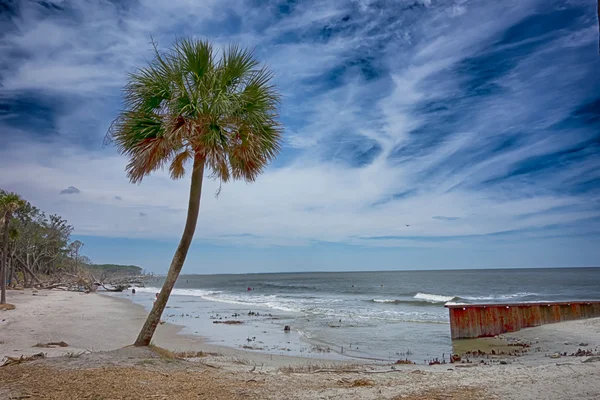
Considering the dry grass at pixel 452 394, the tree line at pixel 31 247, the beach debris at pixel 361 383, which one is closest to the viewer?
the dry grass at pixel 452 394

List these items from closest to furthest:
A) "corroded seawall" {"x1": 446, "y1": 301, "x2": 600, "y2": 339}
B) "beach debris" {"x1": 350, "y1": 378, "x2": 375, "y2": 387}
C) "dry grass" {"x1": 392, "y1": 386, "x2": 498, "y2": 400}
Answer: "dry grass" {"x1": 392, "y1": 386, "x2": 498, "y2": 400}, "beach debris" {"x1": 350, "y1": 378, "x2": 375, "y2": 387}, "corroded seawall" {"x1": 446, "y1": 301, "x2": 600, "y2": 339}

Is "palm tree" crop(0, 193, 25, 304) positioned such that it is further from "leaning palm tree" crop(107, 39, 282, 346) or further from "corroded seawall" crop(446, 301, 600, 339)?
"corroded seawall" crop(446, 301, 600, 339)

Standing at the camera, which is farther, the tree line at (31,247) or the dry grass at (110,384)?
the tree line at (31,247)

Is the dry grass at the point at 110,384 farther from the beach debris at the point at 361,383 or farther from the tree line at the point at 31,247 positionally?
the tree line at the point at 31,247

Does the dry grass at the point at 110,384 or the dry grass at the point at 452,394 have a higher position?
the dry grass at the point at 110,384

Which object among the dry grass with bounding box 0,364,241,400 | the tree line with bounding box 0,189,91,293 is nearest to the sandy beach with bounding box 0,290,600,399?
the dry grass with bounding box 0,364,241,400

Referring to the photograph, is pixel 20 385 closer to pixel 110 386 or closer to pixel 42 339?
pixel 110 386

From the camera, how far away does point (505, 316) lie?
65.6ft

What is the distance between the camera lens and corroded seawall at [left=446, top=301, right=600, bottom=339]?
19.3 m

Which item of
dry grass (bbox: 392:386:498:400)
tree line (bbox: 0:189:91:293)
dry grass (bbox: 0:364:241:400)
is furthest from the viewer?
tree line (bbox: 0:189:91:293)

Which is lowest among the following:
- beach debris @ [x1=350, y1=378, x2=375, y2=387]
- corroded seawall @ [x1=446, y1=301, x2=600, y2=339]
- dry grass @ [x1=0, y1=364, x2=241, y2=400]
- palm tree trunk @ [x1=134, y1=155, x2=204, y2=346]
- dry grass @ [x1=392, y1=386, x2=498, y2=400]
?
corroded seawall @ [x1=446, y1=301, x2=600, y2=339]

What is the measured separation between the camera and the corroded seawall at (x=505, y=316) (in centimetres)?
1931

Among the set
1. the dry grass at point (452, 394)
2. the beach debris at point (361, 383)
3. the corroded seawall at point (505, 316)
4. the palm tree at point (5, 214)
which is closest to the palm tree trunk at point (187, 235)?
the beach debris at point (361, 383)

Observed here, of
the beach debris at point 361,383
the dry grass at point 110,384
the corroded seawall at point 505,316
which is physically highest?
the dry grass at point 110,384
